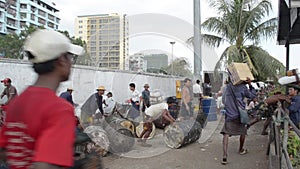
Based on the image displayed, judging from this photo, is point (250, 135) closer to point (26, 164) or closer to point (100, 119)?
point (100, 119)


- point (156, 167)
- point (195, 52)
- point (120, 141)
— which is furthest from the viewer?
point (195, 52)

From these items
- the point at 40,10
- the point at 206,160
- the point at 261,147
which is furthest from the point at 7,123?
the point at 40,10

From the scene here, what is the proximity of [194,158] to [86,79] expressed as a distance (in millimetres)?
5534

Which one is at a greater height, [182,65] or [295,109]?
[182,65]

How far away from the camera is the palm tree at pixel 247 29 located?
54.0ft

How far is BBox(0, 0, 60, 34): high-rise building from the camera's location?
6762 cm

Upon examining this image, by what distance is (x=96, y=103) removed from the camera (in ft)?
24.7

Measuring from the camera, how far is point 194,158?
242 inches

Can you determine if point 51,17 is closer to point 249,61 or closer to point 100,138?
point 249,61

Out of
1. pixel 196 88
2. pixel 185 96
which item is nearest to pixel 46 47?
pixel 185 96

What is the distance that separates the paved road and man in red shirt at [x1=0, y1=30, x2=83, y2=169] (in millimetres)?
4418

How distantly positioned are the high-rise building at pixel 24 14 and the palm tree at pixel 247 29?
1993 inches

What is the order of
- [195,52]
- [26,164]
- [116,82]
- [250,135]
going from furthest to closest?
[116,82]
[195,52]
[250,135]
[26,164]

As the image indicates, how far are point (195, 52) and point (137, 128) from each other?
4.92 m
